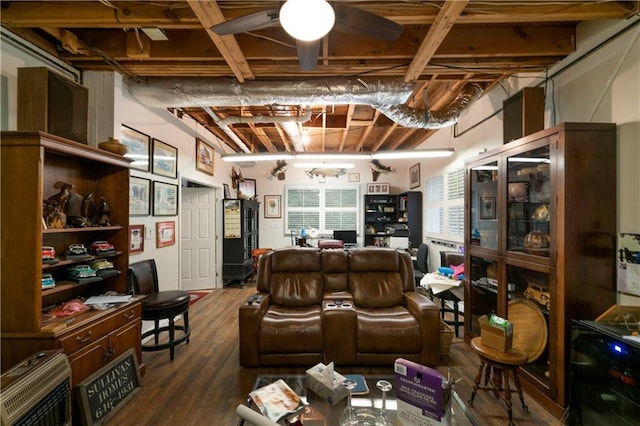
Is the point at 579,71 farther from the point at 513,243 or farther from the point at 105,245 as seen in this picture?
the point at 105,245

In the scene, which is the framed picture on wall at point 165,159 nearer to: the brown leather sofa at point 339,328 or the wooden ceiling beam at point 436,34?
the brown leather sofa at point 339,328

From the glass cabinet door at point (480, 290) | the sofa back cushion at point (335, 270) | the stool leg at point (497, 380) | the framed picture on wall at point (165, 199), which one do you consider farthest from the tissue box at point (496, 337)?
the framed picture on wall at point (165, 199)

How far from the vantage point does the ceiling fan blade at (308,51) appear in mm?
1587

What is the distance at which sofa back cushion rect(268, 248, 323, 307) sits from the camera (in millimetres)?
3107

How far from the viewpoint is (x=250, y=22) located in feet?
4.81

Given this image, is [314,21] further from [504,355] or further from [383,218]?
[383,218]

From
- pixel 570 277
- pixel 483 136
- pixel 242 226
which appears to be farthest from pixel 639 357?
pixel 242 226

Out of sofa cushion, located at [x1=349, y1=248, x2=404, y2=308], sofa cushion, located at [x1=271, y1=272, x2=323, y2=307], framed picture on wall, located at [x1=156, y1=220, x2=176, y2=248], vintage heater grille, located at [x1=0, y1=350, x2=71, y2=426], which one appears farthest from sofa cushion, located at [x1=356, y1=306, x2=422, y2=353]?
framed picture on wall, located at [x1=156, y1=220, x2=176, y2=248]

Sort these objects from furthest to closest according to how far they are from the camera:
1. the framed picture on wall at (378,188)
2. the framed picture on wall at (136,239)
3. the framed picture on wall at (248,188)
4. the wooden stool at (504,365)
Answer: the framed picture on wall at (378,188)
the framed picture on wall at (248,188)
the framed picture on wall at (136,239)
the wooden stool at (504,365)

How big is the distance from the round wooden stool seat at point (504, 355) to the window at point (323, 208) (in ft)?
17.6

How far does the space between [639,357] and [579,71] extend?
214 centimetres

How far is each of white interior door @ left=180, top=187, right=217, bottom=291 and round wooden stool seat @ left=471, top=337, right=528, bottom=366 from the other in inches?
190

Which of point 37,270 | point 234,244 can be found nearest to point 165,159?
point 37,270

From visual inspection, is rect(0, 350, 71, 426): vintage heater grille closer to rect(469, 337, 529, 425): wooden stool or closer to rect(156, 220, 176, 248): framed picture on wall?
rect(156, 220, 176, 248): framed picture on wall
